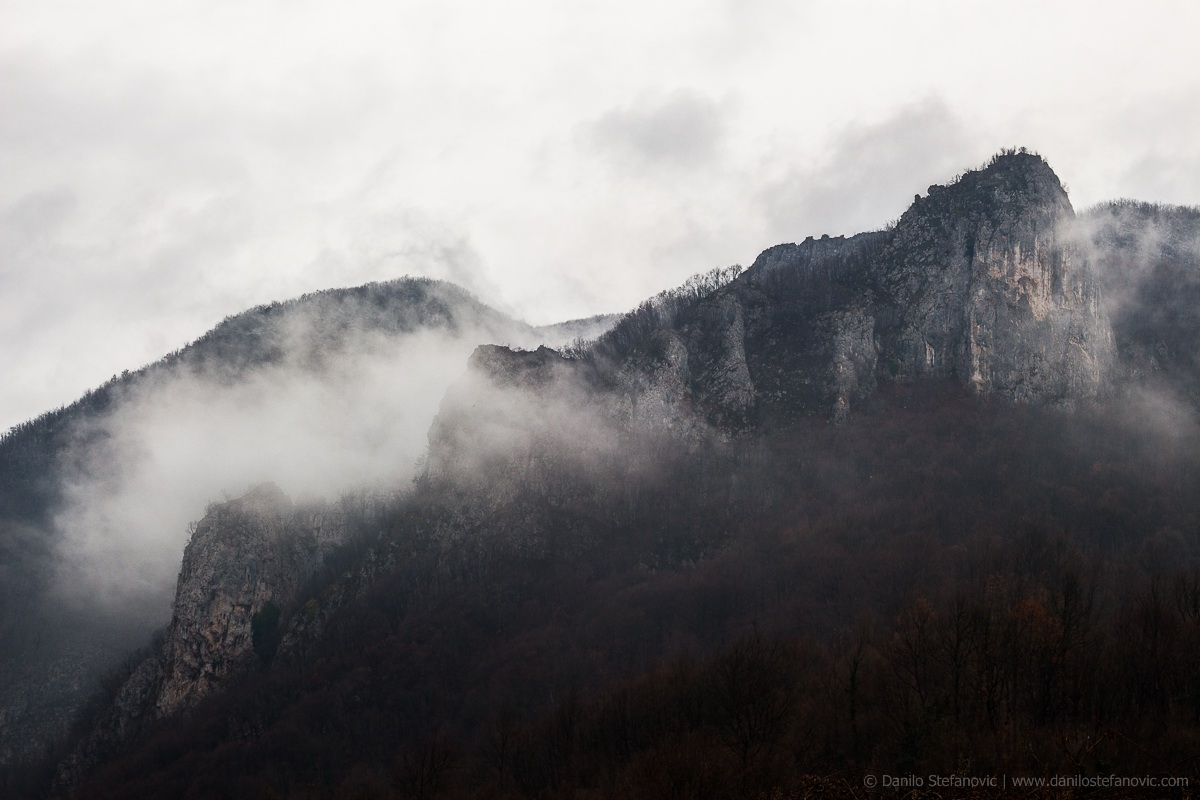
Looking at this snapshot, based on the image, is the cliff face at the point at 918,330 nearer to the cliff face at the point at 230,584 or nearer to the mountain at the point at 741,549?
the mountain at the point at 741,549

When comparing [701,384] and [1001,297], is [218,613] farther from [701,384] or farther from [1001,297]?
[1001,297]

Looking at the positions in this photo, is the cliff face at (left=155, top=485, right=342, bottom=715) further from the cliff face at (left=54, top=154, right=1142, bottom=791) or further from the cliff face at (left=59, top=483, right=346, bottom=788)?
the cliff face at (left=54, top=154, right=1142, bottom=791)

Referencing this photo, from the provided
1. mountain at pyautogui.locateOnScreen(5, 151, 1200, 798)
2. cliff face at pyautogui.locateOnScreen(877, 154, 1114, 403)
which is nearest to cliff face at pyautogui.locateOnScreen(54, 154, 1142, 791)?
cliff face at pyautogui.locateOnScreen(877, 154, 1114, 403)

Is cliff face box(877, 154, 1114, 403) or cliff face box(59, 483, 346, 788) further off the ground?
cliff face box(877, 154, 1114, 403)

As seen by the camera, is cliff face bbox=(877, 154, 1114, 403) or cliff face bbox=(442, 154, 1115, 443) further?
cliff face bbox=(442, 154, 1115, 443)

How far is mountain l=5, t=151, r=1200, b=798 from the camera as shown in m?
61.8

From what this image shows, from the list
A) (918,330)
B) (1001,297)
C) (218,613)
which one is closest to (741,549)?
(918,330)

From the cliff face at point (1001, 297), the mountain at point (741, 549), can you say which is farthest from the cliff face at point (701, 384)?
the mountain at point (741, 549)

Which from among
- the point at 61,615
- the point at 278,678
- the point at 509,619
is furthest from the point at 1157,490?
the point at 61,615

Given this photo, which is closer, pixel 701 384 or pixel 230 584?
pixel 230 584

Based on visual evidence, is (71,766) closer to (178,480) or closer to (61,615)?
(61,615)

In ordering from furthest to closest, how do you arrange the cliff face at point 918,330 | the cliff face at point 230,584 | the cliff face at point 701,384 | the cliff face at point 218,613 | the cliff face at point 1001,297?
the cliff face at point 918,330 → the cliff face at point 1001,297 → the cliff face at point 701,384 → the cliff face at point 230,584 → the cliff face at point 218,613

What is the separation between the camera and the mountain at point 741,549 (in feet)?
203

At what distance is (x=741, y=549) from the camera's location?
118m
